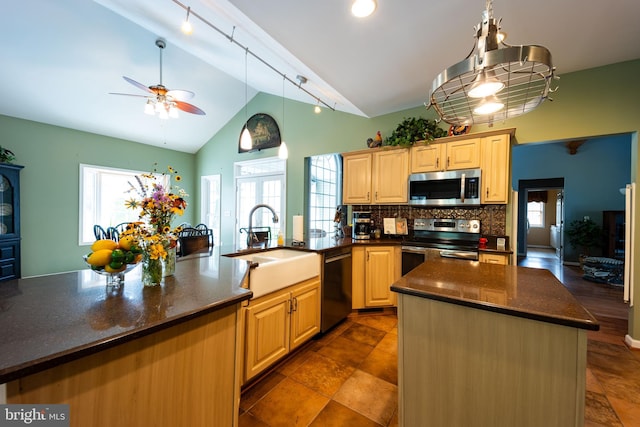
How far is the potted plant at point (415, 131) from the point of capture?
3104mm

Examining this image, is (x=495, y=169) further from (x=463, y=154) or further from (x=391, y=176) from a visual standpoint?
(x=391, y=176)

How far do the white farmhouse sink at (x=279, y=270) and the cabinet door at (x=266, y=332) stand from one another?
10 cm

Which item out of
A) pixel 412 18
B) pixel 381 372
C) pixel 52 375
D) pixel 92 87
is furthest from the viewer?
pixel 92 87

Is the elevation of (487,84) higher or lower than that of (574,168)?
lower

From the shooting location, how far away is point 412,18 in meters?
1.91

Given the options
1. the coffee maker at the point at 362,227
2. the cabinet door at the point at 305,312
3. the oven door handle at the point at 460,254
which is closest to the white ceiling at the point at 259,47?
the coffee maker at the point at 362,227

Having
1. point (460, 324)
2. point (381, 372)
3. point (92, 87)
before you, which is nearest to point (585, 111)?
point (460, 324)

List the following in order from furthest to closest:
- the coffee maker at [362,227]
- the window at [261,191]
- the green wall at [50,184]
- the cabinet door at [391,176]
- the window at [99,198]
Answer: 1. the window at [261,191]
2. the window at [99,198]
3. the green wall at [50,184]
4. the coffee maker at [362,227]
5. the cabinet door at [391,176]

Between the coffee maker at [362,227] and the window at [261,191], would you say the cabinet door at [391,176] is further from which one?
the window at [261,191]

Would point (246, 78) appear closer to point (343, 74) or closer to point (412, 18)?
point (343, 74)

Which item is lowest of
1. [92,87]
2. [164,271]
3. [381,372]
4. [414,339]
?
[381,372]

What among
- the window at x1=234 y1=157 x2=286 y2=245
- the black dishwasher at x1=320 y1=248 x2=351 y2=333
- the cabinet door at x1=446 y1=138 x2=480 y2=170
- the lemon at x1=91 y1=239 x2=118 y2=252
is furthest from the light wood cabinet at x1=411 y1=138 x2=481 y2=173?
the lemon at x1=91 y1=239 x2=118 y2=252

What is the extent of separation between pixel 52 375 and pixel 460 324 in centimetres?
145

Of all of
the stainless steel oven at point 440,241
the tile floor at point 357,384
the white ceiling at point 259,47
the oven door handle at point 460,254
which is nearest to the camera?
the tile floor at point 357,384
